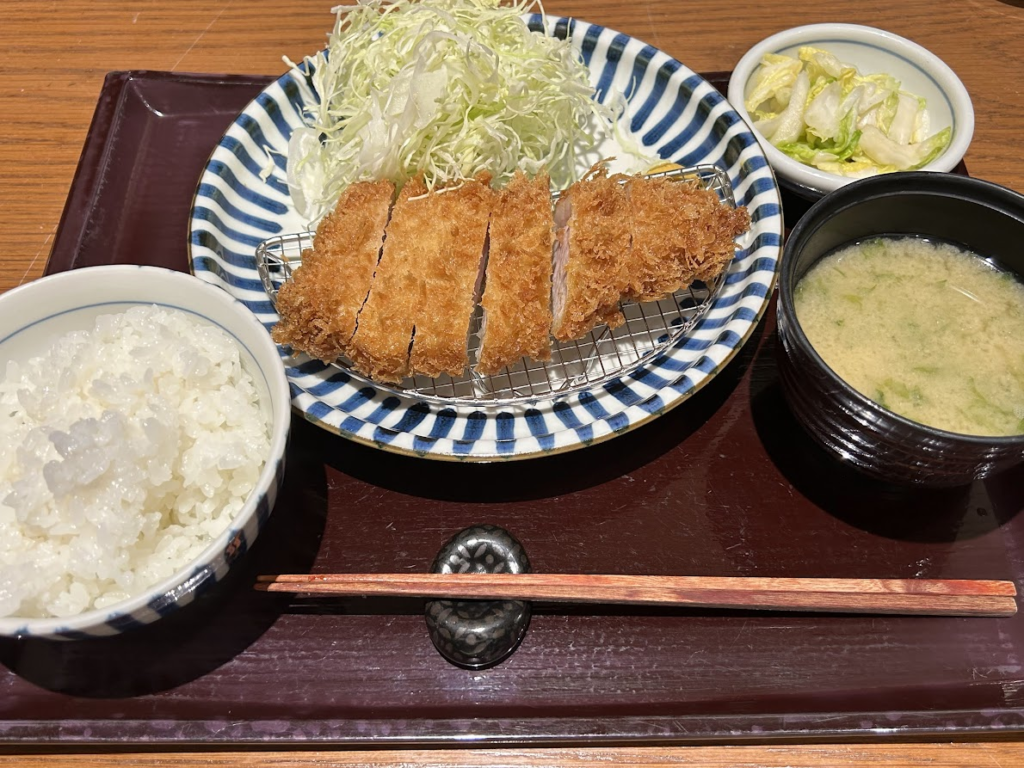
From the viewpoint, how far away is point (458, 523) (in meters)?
1.85

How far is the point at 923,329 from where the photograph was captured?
180 centimetres

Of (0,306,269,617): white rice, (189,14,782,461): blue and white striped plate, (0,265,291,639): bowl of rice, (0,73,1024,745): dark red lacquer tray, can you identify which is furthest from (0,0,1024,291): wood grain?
(0,73,1024,745): dark red lacquer tray

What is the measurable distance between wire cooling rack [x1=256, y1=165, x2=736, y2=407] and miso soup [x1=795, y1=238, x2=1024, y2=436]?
0.41 meters

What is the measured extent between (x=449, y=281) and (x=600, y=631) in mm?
1019

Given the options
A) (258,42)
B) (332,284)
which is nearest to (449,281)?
(332,284)

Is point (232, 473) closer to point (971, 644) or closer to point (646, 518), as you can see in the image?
point (646, 518)

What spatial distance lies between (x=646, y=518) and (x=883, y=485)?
25.9 inches

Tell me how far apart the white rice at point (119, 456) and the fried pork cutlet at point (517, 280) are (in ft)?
2.18

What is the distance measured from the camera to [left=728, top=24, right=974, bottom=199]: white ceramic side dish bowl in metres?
2.46

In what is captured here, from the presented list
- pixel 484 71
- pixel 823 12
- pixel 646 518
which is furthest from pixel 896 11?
pixel 646 518

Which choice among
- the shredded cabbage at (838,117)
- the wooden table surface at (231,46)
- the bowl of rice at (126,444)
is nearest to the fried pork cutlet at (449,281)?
the bowl of rice at (126,444)

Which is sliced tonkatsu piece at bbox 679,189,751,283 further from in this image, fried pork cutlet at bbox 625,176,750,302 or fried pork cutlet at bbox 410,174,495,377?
fried pork cutlet at bbox 410,174,495,377

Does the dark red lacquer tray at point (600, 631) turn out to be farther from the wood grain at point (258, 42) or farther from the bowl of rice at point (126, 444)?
the wood grain at point (258, 42)

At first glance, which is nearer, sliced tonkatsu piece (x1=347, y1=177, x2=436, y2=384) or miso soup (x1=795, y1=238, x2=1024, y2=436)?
miso soup (x1=795, y1=238, x2=1024, y2=436)
